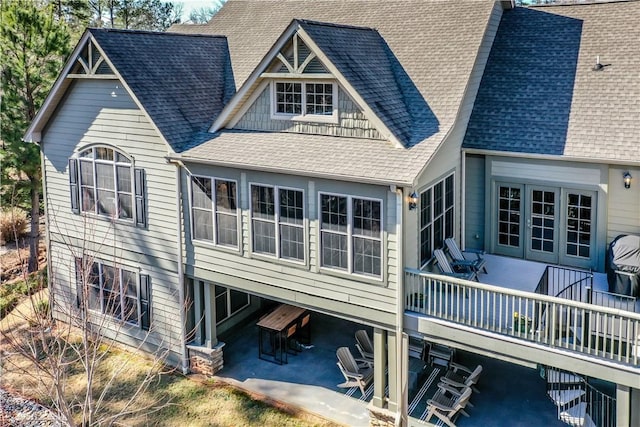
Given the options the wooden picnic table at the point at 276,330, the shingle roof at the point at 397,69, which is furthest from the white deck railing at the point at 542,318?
the wooden picnic table at the point at 276,330

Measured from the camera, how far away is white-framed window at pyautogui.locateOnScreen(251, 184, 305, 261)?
39.7 ft

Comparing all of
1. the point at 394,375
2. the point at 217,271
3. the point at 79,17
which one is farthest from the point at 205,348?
the point at 79,17

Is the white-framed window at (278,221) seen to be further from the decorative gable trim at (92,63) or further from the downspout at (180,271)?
the decorative gable trim at (92,63)

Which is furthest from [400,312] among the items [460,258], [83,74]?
[83,74]

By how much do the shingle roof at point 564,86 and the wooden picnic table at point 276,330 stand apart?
6.08 m

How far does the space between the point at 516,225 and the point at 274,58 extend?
6780 mm

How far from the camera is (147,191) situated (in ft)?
45.9

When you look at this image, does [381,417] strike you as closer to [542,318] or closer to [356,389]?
[356,389]

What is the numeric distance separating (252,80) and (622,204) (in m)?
8.23

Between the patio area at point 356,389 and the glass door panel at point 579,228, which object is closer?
A: the patio area at point 356,389

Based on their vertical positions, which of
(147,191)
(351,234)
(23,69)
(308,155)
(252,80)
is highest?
(23,69)

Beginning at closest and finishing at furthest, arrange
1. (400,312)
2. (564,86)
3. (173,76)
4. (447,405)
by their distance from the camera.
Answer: (400,312) → (447,405) → (564,86) → (173,76)

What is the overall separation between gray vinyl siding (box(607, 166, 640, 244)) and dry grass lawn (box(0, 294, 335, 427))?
7.30 meters

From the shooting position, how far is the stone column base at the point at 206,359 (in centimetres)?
1381
